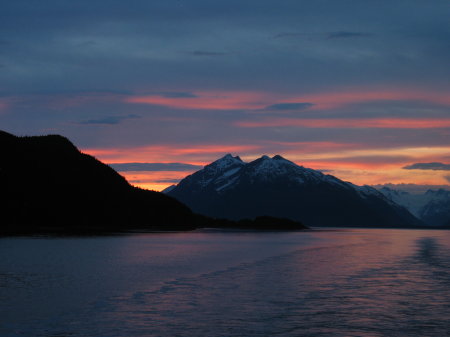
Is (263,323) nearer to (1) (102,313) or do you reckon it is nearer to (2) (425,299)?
(1) (102,313)

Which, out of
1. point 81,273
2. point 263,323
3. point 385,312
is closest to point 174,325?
point 263,323

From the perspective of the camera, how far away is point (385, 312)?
126ft

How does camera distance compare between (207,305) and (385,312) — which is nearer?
(385,312)

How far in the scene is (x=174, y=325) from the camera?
1325 inches

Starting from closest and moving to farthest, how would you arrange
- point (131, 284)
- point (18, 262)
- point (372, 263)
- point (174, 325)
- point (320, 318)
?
point (174, 325) < point (320, 318) < point (131, 284) < point (18, 262) < point (372, 263)

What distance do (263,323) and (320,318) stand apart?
4.03 meters

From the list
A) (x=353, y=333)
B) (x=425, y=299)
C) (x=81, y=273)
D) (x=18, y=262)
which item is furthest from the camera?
(x=18, y=262)

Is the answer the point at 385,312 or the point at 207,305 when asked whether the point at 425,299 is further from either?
the point at 207,305

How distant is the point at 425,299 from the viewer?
44.8 meters

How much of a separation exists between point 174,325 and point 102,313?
6.34 metres

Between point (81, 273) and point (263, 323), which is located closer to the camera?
point (263, 323)

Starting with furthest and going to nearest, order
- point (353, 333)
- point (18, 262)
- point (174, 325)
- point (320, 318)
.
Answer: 1. point (18, 262)
2. point (320, 318)
3. point (174, 325)
4. point (353, 333)

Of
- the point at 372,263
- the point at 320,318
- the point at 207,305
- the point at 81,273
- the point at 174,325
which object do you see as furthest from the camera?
the point at 372,263

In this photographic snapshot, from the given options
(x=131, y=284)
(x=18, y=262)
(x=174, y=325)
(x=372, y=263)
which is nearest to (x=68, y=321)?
(x=174, y=325)
